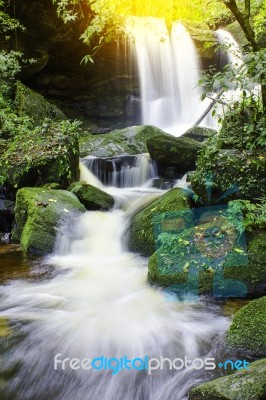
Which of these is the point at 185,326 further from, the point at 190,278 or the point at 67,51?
the point at 67,51

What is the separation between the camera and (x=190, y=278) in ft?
15.1

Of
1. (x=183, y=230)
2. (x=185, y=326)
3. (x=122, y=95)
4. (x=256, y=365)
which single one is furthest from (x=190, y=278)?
(x=122, y=95)

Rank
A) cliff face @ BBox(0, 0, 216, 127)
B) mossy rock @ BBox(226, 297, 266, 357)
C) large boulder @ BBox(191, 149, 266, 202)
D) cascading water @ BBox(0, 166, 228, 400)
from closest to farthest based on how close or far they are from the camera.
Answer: cascading water @ BBox(0, 166, 228, 400), mossy rock @ BBox(226, 297, 266, 357), large boulder @ BBox(191, 149, 266, 202), cliff face @ BBox(0, 0, 216, 127)

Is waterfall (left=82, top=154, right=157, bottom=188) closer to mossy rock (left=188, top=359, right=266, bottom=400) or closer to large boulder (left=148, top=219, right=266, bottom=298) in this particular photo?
large boulder (left=148, top=219, right=266, bottom=298)

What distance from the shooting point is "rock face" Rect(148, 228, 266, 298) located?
4.43 meters

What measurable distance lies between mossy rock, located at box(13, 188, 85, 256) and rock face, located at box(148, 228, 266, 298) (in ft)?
8.78

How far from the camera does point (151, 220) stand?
6355 millimetres

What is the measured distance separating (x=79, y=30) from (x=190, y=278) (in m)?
12.8

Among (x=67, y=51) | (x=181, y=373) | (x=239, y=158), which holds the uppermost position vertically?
(x=67, y=51)

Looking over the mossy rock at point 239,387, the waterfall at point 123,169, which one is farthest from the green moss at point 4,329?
the waterfall at point 123,169

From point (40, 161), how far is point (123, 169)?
2.96 metres

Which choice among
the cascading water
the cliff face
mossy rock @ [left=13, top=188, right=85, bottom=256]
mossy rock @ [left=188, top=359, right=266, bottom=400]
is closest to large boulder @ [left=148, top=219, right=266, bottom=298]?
the cascading water

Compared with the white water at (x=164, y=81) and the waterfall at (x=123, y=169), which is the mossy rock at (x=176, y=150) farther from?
the white water at (x=164, y=81)

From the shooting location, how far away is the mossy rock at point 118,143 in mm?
11746
